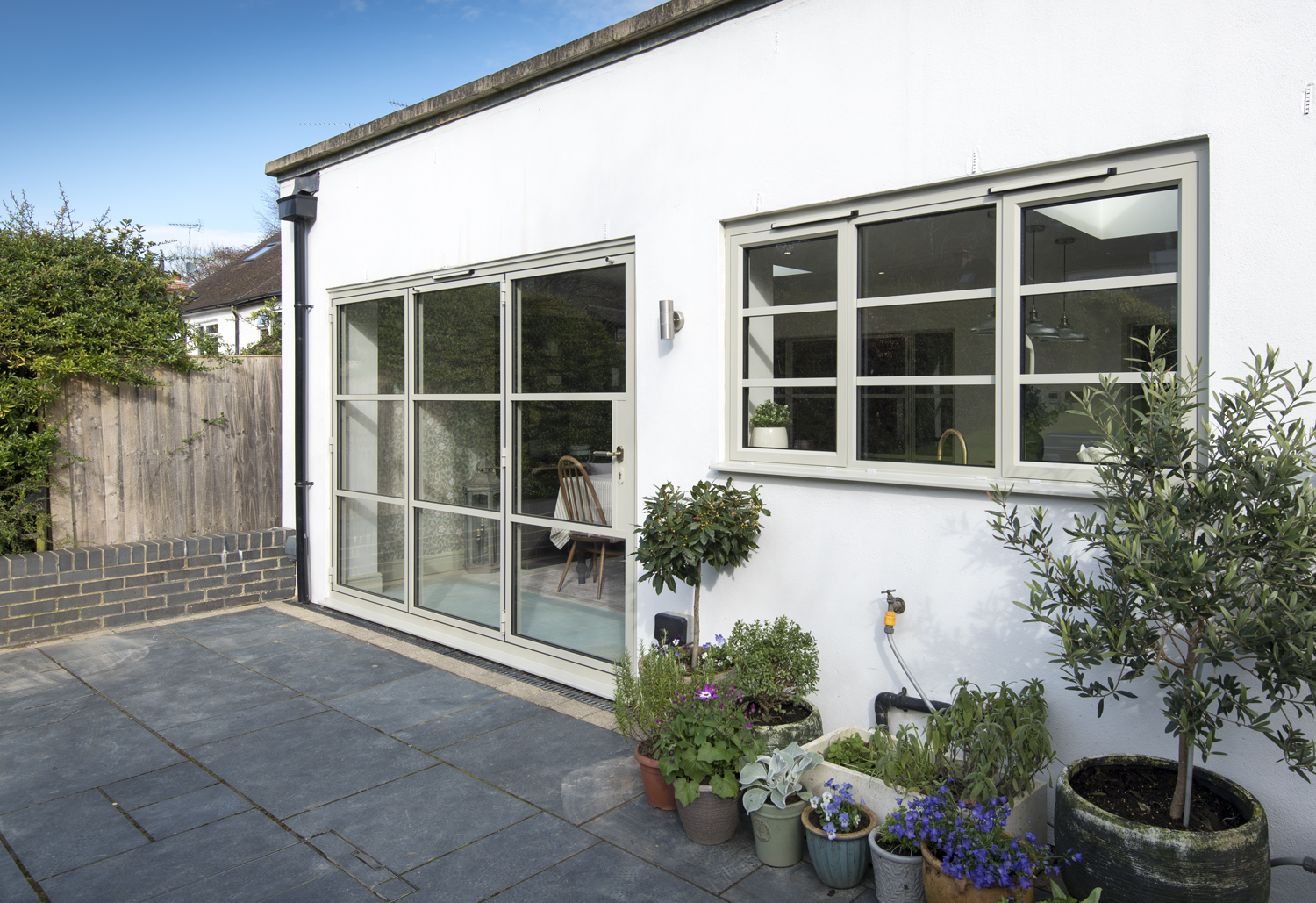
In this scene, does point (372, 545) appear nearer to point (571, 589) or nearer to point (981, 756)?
point (571, 589)

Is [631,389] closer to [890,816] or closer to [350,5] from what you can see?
[890,816]

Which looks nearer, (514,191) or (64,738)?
(64,738)

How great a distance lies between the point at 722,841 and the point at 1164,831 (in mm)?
1521

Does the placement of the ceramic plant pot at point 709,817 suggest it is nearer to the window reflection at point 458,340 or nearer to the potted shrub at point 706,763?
the potted shrub at point 706,763

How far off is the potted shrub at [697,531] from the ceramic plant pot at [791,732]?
0.70 metres

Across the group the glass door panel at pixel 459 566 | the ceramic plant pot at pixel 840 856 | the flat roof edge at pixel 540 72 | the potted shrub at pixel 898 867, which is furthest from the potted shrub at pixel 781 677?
the flat roof edge at pixel 540 72

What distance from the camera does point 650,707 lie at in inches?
140

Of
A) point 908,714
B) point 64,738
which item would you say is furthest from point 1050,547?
point 64,738

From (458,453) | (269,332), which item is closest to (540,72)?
(458,453)

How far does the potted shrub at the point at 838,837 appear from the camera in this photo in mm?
2932

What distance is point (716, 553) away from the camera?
3.89 metres

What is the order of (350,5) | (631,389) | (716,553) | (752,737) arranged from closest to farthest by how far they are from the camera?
(752,737) → (716,553) → (631,389) → (350,5)

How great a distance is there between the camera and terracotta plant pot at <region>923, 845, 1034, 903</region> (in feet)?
8.52

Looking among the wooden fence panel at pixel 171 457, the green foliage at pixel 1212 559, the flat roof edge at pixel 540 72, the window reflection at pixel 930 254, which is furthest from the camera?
the wooden fence panel at pixel 171 457
